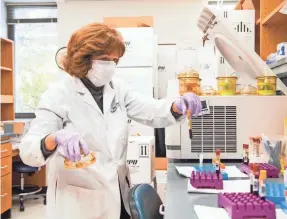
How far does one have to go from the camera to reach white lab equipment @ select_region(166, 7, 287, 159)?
1.95 m

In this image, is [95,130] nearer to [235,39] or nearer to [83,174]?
[83,174]

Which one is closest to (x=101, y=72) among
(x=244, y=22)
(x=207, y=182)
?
(x=207, y=182)

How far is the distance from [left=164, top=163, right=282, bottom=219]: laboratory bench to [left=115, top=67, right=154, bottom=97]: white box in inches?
87.0

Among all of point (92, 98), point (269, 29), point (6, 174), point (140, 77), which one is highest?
point (269, 29)

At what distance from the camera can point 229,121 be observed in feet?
6.46

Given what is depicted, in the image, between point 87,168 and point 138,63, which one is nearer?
point 87,168

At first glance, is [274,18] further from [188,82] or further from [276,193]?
[276,193]

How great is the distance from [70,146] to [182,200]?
0.43m

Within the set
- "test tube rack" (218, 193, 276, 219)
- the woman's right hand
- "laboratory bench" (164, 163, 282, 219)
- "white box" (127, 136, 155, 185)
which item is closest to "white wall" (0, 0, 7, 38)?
"white box" (127, 136, 155, 185)

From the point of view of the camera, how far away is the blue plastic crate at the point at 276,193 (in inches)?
46.6

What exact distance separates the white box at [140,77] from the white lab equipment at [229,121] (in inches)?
67.2

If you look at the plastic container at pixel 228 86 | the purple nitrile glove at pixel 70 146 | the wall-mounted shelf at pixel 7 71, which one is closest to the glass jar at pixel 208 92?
the plastic container at pixel 228 86

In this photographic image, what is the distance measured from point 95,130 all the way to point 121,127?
134 millimetres

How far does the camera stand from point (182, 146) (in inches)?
78.8
